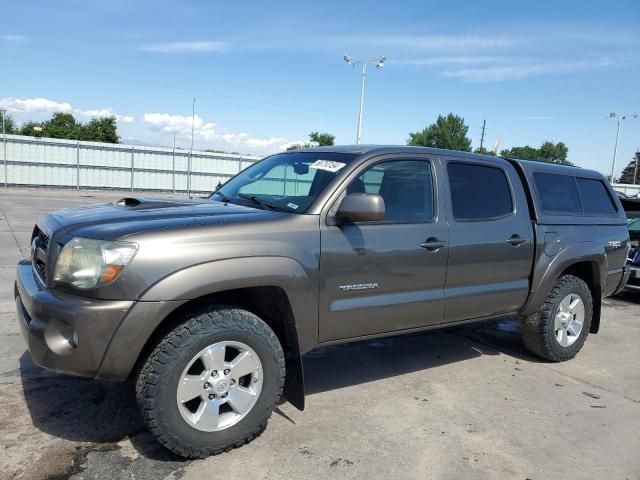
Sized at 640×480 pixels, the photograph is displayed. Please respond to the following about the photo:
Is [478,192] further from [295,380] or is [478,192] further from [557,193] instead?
[295,380]

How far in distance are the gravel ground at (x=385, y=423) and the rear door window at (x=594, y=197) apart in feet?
4.97

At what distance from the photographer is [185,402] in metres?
2.90

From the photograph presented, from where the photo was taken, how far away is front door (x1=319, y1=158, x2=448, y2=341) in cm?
332

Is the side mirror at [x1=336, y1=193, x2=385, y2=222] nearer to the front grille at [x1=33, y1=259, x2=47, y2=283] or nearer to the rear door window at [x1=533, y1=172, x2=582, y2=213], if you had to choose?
the front grille at [x1=33, y1=259, x2=47, y2=283]

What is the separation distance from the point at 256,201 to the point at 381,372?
1.88 m

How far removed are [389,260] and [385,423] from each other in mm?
1100

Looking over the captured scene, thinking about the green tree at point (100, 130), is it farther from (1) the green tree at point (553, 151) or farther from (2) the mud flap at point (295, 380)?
(1) the green tree at point (553, 151)

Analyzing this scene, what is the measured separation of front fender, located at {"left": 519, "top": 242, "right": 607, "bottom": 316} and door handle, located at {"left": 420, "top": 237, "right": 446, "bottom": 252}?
1.24m

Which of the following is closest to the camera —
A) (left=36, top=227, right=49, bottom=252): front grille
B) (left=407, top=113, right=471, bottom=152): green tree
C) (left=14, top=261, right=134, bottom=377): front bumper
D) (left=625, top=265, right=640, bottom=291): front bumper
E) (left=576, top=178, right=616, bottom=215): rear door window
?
(left=14, top=261, right=134, bottom=377): front bumper

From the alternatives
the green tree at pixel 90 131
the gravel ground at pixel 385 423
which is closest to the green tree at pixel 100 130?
the green tree at pixel 90 131

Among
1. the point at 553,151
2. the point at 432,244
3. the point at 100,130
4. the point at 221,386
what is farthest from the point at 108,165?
the point at 553,151

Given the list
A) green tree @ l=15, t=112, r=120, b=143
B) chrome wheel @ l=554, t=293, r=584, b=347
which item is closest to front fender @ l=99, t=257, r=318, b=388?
chrome wheel @ l=554, t=293, r=584, b=347

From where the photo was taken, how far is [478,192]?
13.9ft

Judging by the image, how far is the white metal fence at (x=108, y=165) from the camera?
2381 cm
